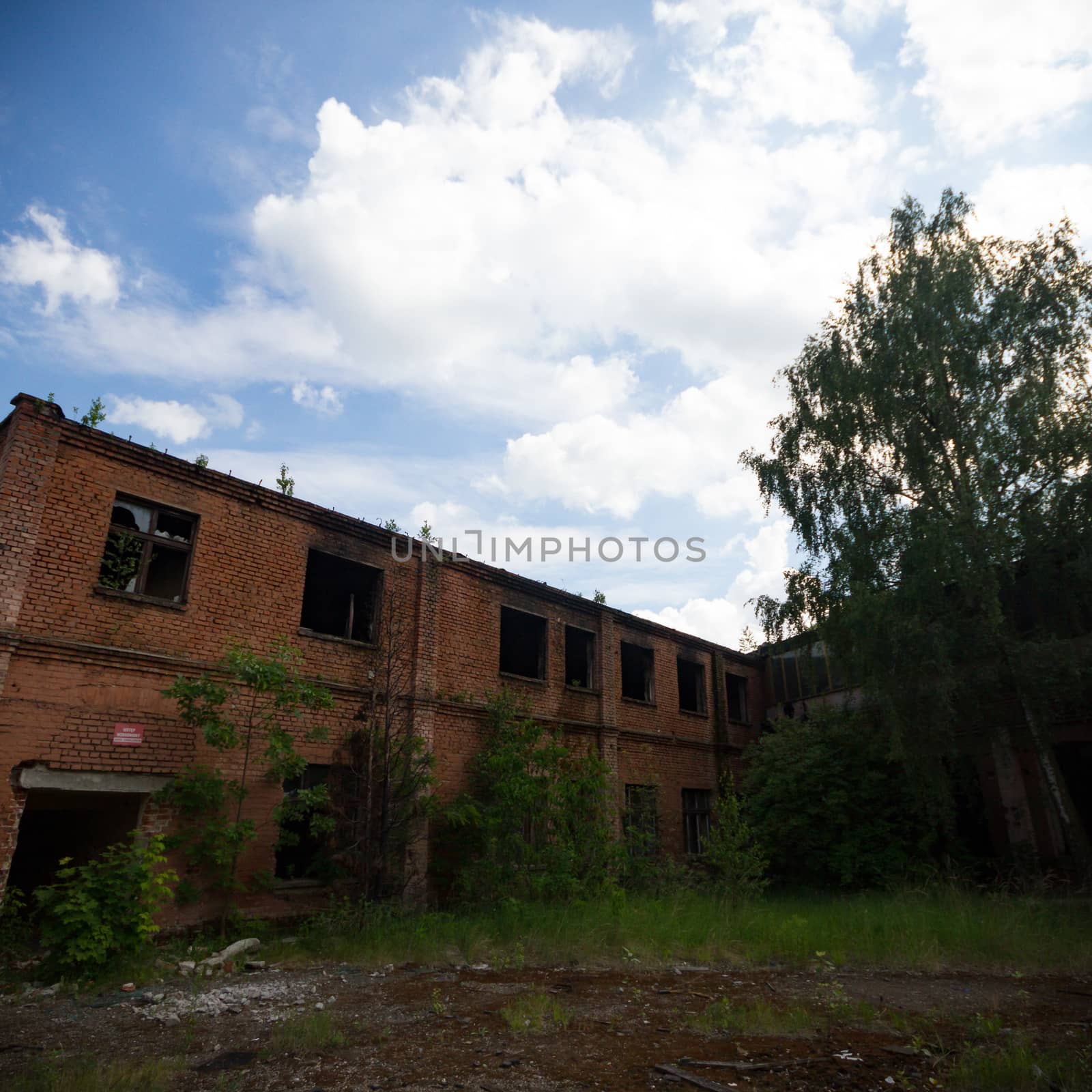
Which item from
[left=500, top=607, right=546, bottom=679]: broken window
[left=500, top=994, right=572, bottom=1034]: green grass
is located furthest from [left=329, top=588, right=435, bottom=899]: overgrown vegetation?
[left=500, top=607, right=546, bottom=679]: broken window

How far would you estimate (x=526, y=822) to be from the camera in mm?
12234

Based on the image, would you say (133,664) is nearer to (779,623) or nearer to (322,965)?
(322,965)

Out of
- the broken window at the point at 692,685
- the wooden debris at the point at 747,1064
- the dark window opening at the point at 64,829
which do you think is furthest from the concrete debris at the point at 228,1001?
the broken window at the point at 692,685

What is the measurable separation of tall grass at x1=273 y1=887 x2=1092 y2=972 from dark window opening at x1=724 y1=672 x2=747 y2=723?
9.08m

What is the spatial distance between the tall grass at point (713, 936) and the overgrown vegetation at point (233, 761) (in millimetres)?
1331

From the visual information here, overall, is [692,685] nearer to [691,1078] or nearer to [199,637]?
[199,637]

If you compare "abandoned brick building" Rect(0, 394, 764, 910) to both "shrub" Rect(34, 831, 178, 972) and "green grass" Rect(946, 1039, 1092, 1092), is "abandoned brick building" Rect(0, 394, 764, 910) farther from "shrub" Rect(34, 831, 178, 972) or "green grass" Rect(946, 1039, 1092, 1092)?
"green grass" Rect(946, 1039, 1092, 1092)

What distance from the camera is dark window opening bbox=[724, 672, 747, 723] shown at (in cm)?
1977

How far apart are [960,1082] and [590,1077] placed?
7.34 ft

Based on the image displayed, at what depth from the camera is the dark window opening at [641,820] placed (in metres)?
12.9

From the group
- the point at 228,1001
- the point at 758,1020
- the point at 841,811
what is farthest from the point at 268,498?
the point at 841,811

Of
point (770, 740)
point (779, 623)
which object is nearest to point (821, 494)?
point (779, 623)

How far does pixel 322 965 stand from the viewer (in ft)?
26.7

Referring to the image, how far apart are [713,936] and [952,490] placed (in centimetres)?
910
